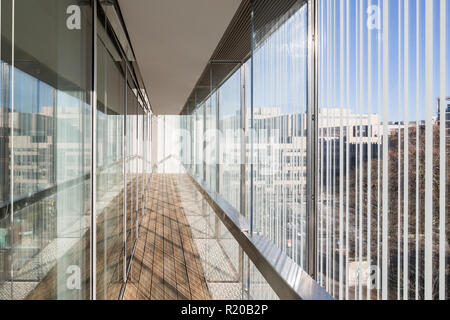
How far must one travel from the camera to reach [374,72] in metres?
1.19

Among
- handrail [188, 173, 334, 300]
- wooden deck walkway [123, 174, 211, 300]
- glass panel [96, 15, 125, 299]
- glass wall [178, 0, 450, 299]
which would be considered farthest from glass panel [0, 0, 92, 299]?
wooden deck walkway [123, 174, 211, 300]

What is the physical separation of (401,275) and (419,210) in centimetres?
23

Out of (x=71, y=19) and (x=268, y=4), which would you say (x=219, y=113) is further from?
(x=71, y=19)

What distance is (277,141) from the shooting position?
6.49ft

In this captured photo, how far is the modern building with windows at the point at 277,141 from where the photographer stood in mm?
895

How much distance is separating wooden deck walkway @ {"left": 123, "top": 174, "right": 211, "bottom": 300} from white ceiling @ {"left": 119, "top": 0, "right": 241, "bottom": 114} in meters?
2.27

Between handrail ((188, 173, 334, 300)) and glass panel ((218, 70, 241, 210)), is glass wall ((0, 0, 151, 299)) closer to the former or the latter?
handrail ((188, 173, 334, 300))

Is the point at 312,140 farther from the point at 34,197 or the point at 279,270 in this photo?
the point at 34,197

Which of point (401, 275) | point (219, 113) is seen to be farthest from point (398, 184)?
point (219, 113)

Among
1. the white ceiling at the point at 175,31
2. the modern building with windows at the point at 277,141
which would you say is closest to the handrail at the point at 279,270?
the modern building with windows at the point at 277,141

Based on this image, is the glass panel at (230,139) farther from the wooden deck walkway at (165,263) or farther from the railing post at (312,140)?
the railing post at (312,140)

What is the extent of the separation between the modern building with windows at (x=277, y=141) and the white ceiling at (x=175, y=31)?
19 mm

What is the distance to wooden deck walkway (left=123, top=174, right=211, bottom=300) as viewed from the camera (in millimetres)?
3326

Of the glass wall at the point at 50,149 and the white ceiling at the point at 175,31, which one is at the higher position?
the white ceiling at the point at 175,31
